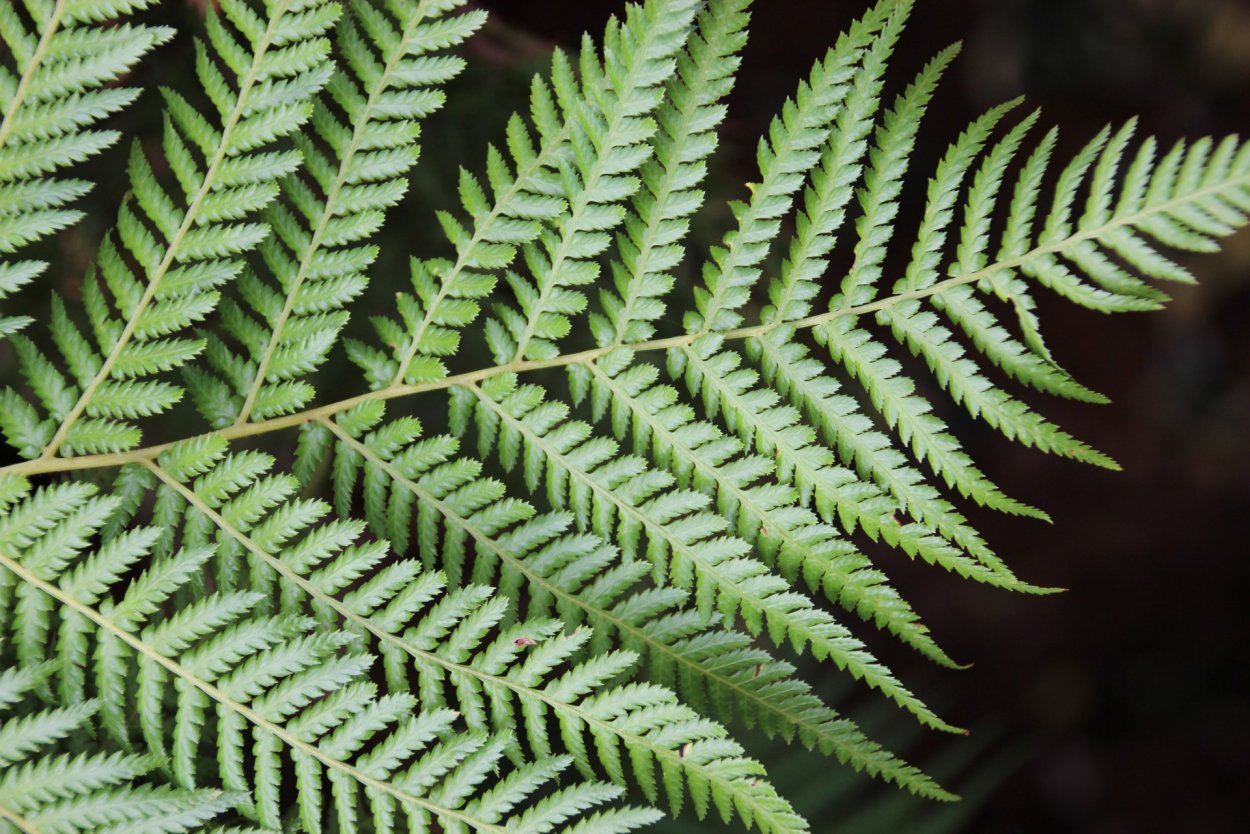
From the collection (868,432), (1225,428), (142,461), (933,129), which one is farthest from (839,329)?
(1225,428)

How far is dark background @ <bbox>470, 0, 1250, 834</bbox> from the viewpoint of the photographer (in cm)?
331

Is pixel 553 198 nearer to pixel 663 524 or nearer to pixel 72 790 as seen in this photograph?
pixel 663 524

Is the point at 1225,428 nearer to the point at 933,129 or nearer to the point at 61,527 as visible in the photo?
the point at 933,129

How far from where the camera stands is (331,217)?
1.12m

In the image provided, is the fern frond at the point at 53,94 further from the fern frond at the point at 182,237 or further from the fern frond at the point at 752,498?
the fern frond at the point at 752,498

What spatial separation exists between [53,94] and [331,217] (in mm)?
297

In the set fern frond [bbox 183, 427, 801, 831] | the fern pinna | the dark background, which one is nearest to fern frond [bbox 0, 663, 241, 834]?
the fern pinna

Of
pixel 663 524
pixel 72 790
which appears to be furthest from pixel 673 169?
pixel 72 790

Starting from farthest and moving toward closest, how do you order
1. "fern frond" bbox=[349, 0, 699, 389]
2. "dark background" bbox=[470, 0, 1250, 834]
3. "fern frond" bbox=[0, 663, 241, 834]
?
"dark background" bbox=[470, 0, 1250, 834] < "fern frond" bbox=[349, 0, 699, 389] < "fern frond" bbox=[0, 663, 241, 834]

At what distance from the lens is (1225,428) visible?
3.58 metres

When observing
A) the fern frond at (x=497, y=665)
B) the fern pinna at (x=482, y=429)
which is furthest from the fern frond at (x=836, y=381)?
the fern frond at (x=497, y=665)

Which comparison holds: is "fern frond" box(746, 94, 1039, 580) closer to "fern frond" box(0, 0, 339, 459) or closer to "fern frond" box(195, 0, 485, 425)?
"fern frond" box(195, 0, 485, 425)

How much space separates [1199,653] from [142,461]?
12.1ft

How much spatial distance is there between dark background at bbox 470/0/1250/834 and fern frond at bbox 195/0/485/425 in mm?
2557
